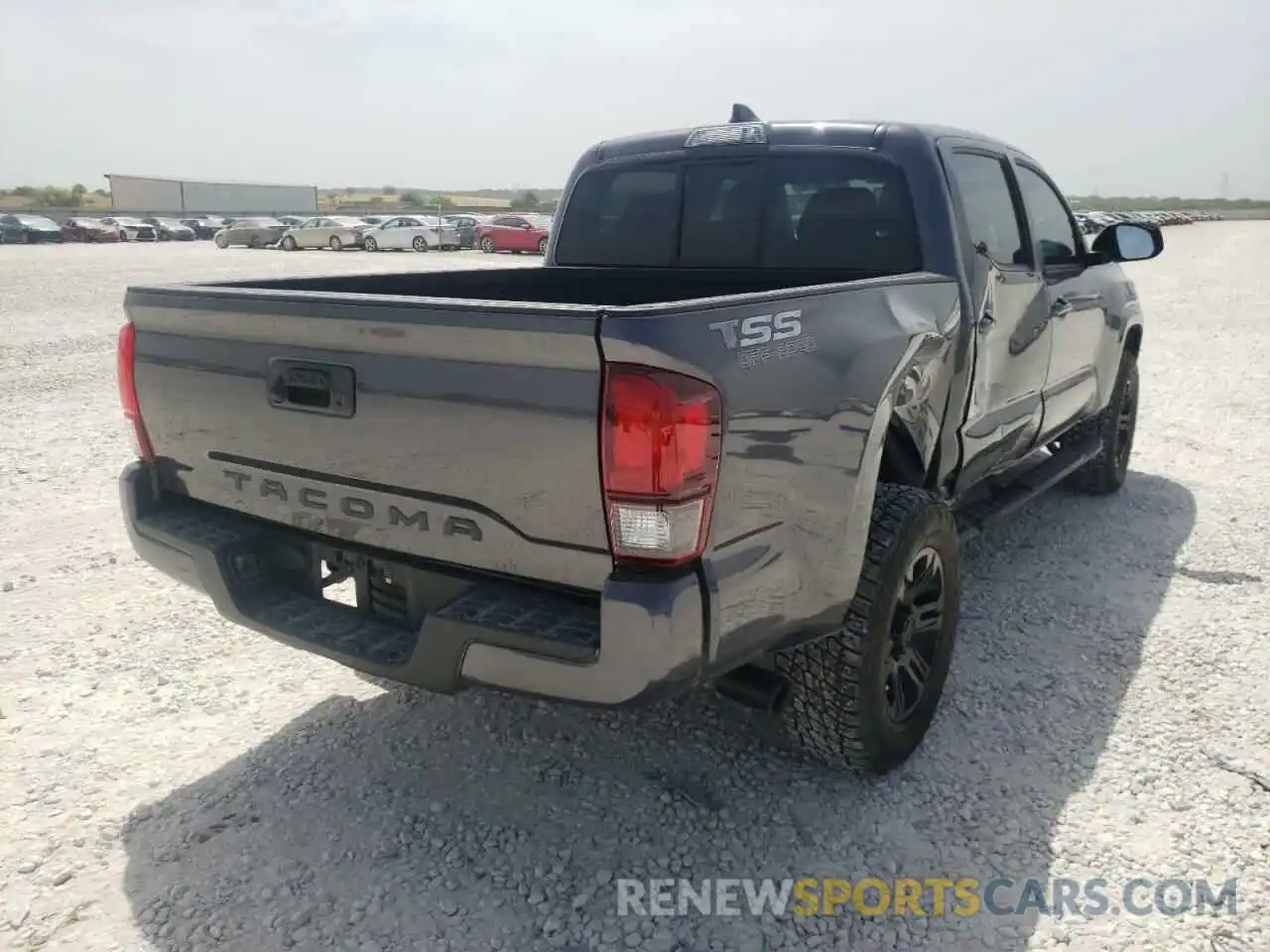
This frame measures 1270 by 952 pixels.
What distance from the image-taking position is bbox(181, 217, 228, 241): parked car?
A: 49.7 metres

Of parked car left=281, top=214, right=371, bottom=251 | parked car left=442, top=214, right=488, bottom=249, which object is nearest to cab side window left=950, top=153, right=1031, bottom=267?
parked car left=442, top=214, right=488, bottom=249

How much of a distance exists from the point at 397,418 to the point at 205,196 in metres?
87.5

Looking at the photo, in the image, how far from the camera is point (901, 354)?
116 inches

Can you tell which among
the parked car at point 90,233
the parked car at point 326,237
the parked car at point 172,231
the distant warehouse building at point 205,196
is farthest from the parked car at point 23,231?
the distant warehouse building at point 205,196

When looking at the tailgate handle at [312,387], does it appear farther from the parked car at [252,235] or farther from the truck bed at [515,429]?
the parked car at [252,235]

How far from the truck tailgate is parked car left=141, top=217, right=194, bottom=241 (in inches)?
1956

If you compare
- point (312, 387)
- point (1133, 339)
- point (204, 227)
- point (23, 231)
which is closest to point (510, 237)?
point (23, 231)

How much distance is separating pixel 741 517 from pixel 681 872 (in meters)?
1.06

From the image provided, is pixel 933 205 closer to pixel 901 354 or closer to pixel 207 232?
pixel 901 354

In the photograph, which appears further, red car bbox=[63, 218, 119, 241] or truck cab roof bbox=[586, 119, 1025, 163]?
red car bbox=[63, 218, 119, 241]

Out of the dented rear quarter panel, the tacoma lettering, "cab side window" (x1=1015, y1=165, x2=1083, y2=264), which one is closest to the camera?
the dented rear quarter panel

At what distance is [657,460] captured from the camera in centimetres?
210

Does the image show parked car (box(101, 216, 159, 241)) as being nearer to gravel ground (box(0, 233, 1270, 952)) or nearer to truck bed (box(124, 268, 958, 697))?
gravel ground (box(0, 233, 1270, 952))

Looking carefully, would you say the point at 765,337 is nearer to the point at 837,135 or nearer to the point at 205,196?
the point at 837,135
